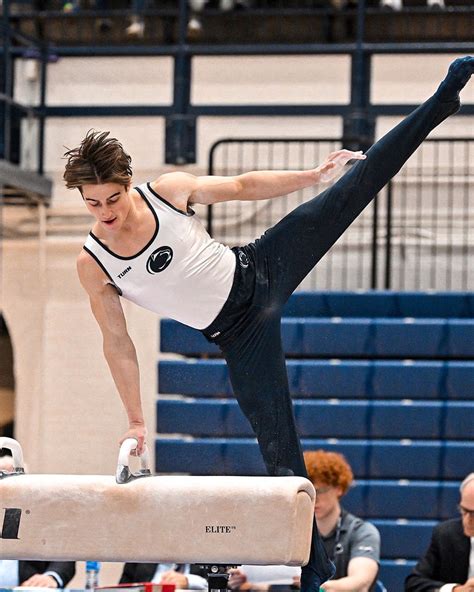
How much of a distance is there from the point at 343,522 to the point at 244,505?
1989 millimetres

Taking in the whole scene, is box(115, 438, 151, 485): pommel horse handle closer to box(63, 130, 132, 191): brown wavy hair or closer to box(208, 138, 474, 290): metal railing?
box(63, 130, 132, 191): brown wavy hair

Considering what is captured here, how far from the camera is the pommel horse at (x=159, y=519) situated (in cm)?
342

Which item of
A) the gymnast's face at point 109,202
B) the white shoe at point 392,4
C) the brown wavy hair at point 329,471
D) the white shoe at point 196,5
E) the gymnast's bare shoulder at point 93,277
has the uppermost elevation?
the white shoe at point 196,5

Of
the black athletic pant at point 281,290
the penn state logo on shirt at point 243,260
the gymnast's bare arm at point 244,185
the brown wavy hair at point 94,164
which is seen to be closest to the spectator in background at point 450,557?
the black athletic pant at point 281,290

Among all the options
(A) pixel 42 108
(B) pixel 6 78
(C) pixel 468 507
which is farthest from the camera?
(A) pixel 42 108

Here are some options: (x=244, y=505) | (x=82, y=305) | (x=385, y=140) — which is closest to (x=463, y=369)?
(x=82, y=305)

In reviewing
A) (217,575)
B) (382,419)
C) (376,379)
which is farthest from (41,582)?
(376,379)

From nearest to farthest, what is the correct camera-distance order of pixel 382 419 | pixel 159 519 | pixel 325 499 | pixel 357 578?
pixel 159 519, pixel 357 578, pixel 325 499, pixel 382 419

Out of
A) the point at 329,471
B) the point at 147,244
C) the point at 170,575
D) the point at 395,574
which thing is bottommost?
the point at 395,574

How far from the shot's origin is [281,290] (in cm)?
402

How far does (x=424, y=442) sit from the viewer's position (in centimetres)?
721

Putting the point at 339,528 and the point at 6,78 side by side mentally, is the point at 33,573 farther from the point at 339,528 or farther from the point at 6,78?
the point at 6,78

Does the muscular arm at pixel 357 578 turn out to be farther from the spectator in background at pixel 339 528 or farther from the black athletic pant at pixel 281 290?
the black athletic pant at pixel 281 290

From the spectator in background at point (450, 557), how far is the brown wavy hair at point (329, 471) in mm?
472
